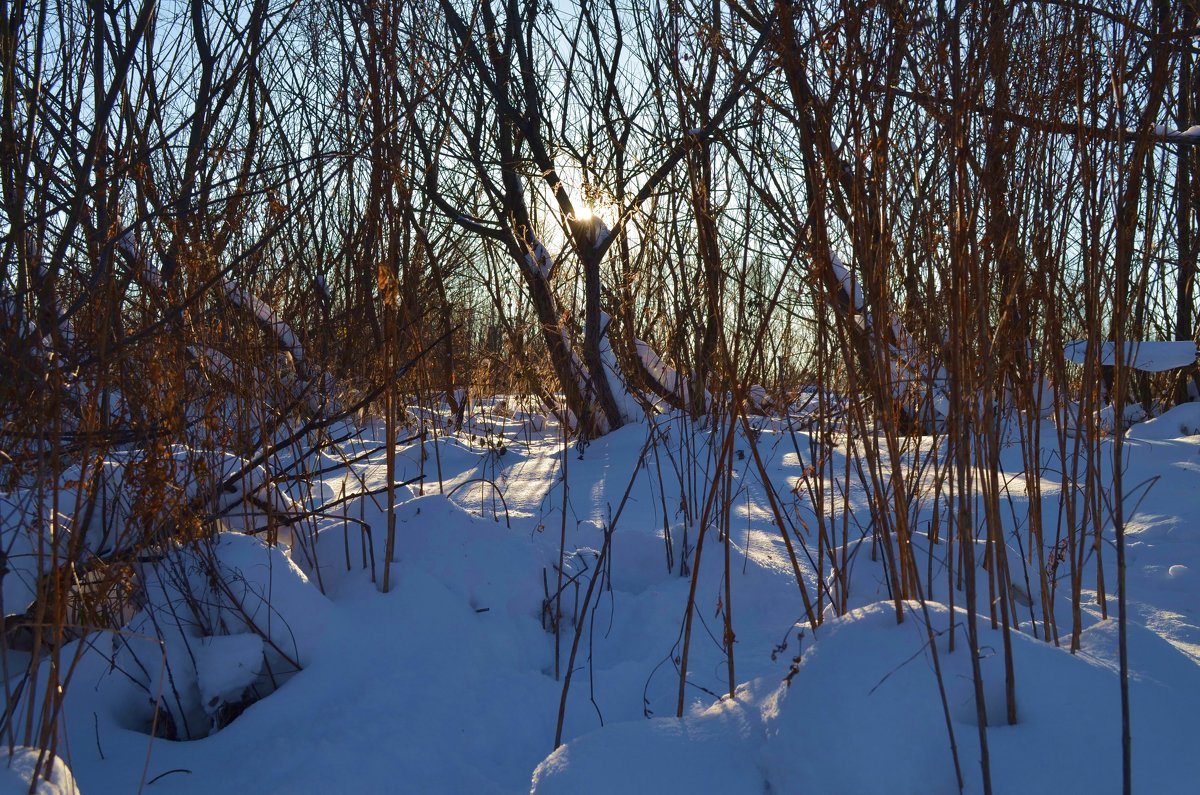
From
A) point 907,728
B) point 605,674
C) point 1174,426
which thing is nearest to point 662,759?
point 907,728

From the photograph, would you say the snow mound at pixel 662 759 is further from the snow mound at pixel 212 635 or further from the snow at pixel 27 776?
the snow mound at pixel 212 635

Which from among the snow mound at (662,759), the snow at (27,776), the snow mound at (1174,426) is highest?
the snow mound at (1174,426)

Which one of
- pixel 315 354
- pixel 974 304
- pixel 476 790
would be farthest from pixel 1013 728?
pixel 315 354

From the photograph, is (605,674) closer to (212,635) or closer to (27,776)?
(212,635)

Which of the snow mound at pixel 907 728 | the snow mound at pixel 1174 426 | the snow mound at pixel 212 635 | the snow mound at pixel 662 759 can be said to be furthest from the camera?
the snow mound at pixel 1174 426

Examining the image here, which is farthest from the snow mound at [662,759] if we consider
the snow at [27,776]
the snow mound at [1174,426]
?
the snow mound at [1174,426]

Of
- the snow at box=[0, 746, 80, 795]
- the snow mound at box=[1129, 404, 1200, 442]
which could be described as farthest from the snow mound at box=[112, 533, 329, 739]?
the snow mound at box=[1129, 404, 1200, 442]

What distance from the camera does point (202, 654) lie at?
172 centimetres

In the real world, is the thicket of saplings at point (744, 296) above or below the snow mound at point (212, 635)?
above

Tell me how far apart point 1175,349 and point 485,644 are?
1812 millimetres

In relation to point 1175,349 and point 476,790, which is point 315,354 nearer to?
point 476,790

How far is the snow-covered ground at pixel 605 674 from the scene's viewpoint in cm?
104

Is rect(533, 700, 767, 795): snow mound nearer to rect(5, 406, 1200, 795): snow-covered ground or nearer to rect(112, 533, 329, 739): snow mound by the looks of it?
rect(5, 406, 1200, 795): snow-covered ground

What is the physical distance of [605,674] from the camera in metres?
1.78
